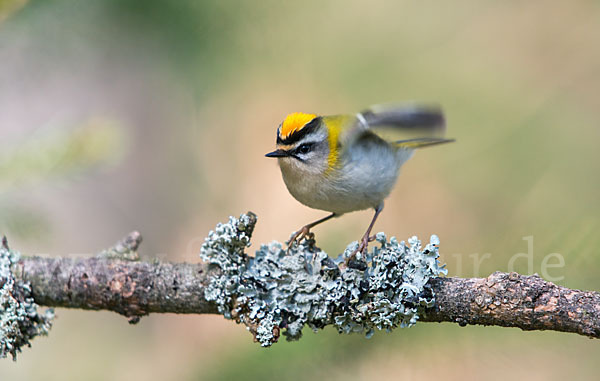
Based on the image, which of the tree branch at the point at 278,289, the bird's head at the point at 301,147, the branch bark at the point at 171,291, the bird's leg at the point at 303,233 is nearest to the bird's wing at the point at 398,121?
the bird's head at the point at 301,147

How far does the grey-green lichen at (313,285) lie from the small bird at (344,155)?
0.41 metres

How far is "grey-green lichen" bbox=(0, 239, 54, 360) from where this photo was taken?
6.52 feet

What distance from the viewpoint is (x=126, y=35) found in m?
2.75

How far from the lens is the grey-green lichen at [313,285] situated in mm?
1781

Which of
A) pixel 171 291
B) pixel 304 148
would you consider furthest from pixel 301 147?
pixel 171 291

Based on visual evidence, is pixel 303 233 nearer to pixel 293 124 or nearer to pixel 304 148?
pixel 304 148

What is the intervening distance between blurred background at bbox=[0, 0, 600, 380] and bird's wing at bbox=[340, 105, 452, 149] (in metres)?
0.50

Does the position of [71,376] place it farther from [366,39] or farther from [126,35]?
[366,39]

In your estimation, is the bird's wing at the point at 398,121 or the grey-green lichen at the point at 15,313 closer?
the grey-green lichen at the point at 15,313

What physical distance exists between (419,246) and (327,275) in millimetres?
329

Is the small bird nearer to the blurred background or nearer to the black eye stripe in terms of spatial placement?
the black eye stripe

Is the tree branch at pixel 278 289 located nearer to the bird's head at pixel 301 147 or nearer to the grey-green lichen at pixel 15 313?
the grey-green lichen at pixel 15 313

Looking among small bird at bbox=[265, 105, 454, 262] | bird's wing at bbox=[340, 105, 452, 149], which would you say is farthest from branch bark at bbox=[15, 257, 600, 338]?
bird's wing at bbox=[340, 105, 452, 149]

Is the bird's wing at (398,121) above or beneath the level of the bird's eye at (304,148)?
above
